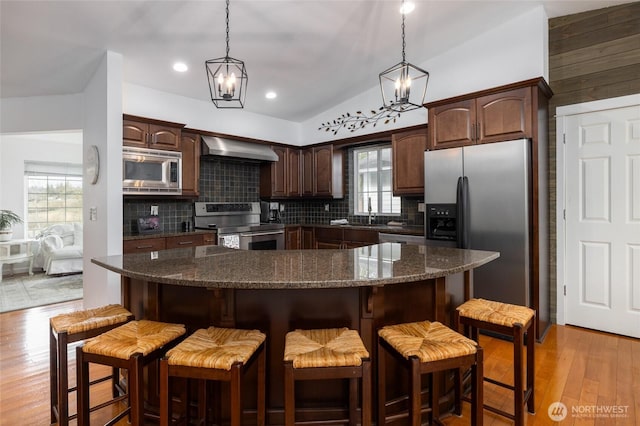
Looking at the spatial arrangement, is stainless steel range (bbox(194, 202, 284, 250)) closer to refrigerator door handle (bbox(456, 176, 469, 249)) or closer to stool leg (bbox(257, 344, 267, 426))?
refrigerator door handle (bbox(456, 176, 469, 249))

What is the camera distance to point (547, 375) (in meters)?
2.56

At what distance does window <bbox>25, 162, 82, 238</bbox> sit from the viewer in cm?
673

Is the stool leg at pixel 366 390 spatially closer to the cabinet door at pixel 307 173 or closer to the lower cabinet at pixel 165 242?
the lower cabinet at pixel 165 242

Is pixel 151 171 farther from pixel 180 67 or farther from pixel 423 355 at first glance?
pixel 423 355

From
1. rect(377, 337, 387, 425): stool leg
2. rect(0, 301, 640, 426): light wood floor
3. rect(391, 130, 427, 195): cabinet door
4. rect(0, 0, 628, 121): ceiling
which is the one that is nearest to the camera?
rect(377, 337, 387, 425): stool leg

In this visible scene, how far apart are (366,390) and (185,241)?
3.35m

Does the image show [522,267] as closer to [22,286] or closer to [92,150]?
[92,150]

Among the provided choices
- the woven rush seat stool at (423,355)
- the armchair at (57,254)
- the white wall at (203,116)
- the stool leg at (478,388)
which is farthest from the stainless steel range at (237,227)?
the stool leg at (478,388)

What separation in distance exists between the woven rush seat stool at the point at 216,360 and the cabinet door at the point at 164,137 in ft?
10.1

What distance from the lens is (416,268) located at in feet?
5.93

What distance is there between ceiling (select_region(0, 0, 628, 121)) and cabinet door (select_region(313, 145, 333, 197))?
4.34ft

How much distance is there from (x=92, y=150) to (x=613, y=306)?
17.9 ft

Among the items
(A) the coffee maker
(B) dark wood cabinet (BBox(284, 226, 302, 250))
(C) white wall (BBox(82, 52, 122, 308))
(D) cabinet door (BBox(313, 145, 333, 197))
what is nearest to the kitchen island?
(C) white wall (BBox(82, 52, 122, 308))

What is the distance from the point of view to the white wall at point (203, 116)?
4195 mm
